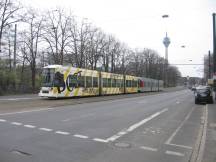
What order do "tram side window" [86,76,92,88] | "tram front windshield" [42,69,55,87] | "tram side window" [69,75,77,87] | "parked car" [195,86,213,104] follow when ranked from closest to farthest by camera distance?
"tram front windshield" [42,69,55,87] → "tram side window" [69,75,77,87] → "parked car" [195,86,213,104] → "tram side window" [86,76,92,88]

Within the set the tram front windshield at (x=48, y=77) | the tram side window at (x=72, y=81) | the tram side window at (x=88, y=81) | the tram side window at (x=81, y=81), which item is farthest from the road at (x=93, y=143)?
the tram side window at (x=88, y=81)

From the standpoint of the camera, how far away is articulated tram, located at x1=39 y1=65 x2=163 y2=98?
25156 mm

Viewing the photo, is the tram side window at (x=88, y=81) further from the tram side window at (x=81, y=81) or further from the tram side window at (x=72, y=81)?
the tram side window at (x=72, y=81)

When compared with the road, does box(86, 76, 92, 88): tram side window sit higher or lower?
higher

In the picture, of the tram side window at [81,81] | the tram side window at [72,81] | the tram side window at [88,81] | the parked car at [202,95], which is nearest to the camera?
the tram side window at [72,81]

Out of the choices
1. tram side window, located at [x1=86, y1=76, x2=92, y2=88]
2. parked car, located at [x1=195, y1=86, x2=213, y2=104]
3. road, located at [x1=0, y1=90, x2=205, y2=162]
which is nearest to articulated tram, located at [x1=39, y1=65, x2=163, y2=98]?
tram side window, located at [x1=86, y1=76, x2=92, y2=88]

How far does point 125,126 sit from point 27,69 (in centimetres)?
4017

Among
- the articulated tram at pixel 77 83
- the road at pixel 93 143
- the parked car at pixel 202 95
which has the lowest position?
the road at pixel 93 143

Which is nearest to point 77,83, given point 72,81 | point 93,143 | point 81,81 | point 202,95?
point 81,81

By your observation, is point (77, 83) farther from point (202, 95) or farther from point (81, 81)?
point (202, 95)

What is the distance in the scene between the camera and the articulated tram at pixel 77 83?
82.5 feet

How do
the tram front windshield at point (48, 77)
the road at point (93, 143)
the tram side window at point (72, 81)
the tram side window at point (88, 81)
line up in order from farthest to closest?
the tram side window at point (88, 81) → the tram side window at point (72, 81) → the tram front windshield at point (48, 77) → the road at point (93, 143)

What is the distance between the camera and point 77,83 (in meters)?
28.4

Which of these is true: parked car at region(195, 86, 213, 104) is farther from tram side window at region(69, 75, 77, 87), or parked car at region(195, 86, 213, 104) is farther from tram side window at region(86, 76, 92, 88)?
tram side window at region(69, 75, 77, 87)
